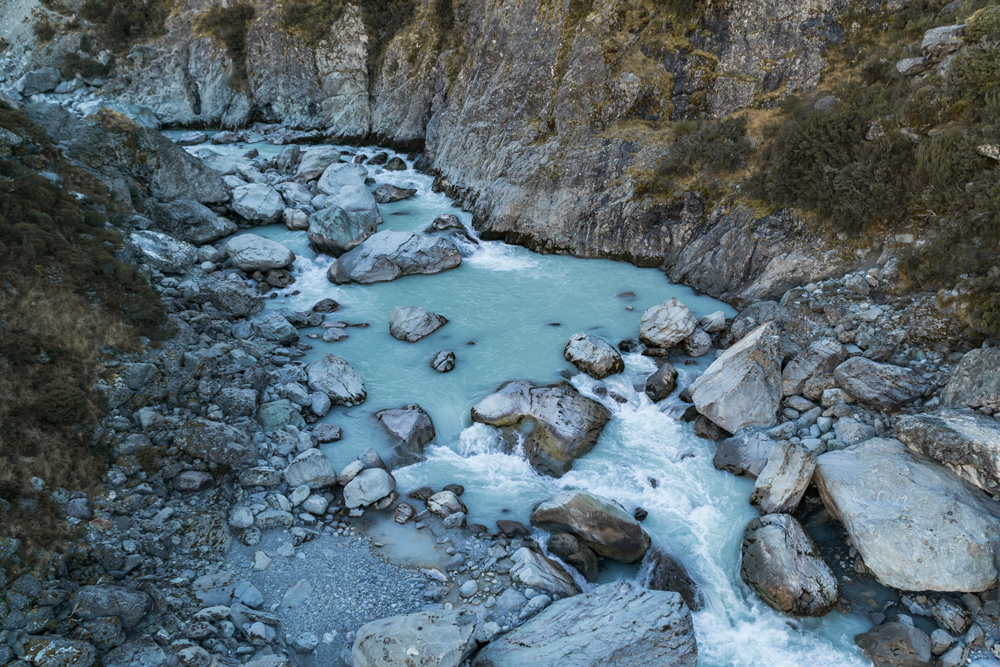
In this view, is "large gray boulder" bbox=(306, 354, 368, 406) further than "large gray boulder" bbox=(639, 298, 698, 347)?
No

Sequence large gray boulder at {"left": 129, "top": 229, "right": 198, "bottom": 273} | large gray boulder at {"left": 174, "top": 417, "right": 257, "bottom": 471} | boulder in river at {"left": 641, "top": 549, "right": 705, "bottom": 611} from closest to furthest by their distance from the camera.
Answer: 1. boulder in river at {"left": 641, "top": 549, "right": 705, "bottom": 611}
2. large gray boulder at {"left": 174, "top": 417, "right": 257, "bottom": 471}
3. large gray boulder at {"left": 129, "top": 229, "right": 198, "bottom": 273}

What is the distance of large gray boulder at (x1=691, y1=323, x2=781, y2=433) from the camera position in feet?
47.3

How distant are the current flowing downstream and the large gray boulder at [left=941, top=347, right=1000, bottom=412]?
196 inches

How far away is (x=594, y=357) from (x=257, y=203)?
18.0m

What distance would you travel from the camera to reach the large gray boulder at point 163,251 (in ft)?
64.5

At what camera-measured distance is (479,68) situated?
3136 cm

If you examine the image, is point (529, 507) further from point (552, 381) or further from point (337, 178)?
point (337, 178)

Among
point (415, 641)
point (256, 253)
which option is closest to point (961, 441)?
point (415, 641)

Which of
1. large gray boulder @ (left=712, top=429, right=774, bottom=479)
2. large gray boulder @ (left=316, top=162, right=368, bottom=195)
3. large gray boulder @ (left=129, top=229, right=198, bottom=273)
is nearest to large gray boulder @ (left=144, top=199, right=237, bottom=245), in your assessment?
large gray boulder @ (left=129, top=229, right=198, bottom=273)

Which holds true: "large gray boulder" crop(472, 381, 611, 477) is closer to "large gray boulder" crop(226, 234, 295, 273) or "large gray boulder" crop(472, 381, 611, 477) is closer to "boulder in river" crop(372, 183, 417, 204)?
"large gray boulder" crop(226, 234, 295, 273)

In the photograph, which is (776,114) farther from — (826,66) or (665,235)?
(665,235)

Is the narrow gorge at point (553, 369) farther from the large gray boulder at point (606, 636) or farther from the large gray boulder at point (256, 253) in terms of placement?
the large gray boulder at point (256, 253)

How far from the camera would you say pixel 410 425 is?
14867 millimetres

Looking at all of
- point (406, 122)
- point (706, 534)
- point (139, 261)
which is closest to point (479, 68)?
point (406, 122)
